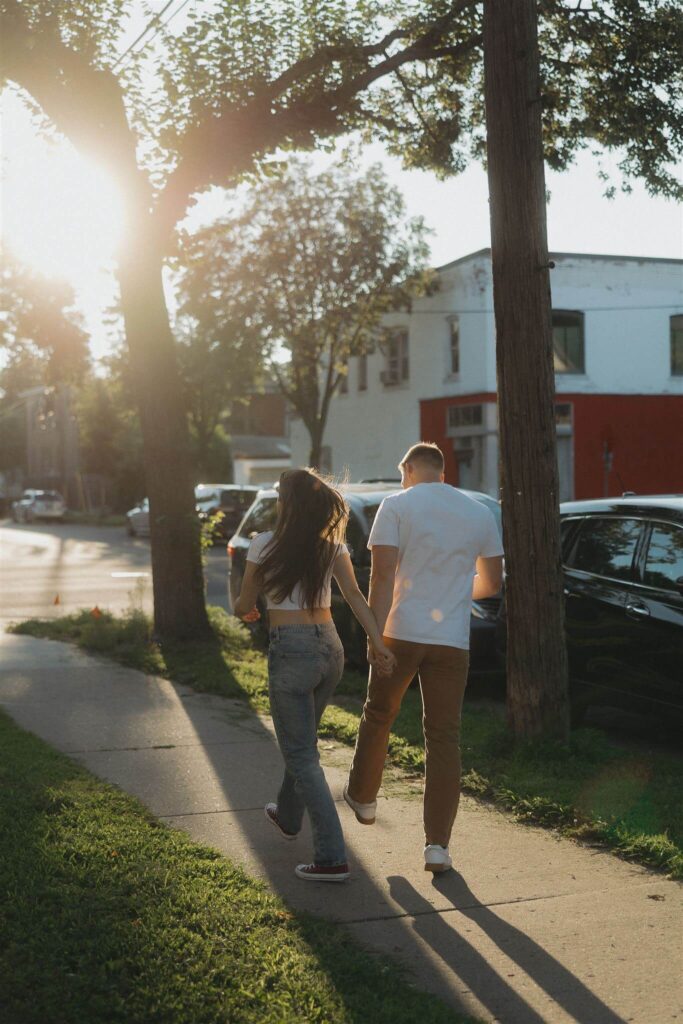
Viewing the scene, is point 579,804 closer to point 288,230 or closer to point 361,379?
point 288,230

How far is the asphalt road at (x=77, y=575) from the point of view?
18344 mm

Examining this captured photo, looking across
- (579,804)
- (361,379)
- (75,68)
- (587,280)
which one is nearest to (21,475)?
(361,379)

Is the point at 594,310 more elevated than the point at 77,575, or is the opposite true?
the point at 594,310

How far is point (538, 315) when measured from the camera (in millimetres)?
7613

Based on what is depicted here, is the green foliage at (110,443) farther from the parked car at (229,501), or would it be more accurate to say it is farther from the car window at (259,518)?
the car window at (259,518)

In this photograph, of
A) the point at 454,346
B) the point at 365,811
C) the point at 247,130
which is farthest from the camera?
the point at 454,346

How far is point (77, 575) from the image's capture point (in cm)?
2456

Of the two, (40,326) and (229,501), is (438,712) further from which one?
(40,326)

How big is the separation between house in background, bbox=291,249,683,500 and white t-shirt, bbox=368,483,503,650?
2852cm

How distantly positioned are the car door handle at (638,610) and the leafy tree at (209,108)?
17.8ft

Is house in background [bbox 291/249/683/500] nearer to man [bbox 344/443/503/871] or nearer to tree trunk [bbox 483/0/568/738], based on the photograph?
tree trunk [bbox 483/0/568/738]

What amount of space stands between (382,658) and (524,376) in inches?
107

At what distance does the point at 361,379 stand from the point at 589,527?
1325 inches

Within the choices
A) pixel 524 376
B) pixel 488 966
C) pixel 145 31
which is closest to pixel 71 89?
pixel 145 31
